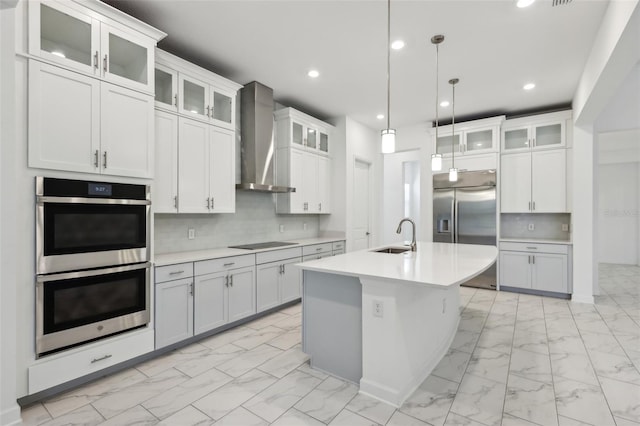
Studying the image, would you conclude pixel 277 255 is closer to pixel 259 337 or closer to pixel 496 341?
pixel 259 337

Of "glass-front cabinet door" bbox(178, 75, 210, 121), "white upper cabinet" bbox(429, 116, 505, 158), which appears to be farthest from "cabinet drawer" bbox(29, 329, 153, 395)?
"white upper cabinet" bbox(429, 116, 505, 158)

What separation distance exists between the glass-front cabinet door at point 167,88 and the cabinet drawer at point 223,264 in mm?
1565

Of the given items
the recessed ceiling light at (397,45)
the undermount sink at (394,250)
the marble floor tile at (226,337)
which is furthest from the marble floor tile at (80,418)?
the recessed ceiling light at (397,45)

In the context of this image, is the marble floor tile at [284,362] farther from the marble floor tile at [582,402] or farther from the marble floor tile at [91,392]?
the marble floor tile at [582,402]

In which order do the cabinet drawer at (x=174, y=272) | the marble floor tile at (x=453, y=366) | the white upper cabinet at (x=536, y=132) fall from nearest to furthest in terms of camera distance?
the marble floor tile at (x=453, y=366) < the cabinet drawer at (x=174, y=272) < the white upper cabinet at (x=536, y=132)

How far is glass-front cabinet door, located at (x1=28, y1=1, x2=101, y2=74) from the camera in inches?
78.0

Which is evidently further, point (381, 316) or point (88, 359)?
point (88, 359)

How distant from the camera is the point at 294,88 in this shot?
4.20 metres

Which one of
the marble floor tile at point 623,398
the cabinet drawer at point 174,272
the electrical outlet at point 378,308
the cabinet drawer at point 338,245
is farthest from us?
the cabinet drawer at point 338,245

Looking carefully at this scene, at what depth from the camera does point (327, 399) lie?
6.85 ft

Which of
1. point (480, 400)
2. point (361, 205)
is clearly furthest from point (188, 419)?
point (361, 205)

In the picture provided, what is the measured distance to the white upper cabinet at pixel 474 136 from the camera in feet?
16.4

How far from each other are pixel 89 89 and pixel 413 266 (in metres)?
2.75

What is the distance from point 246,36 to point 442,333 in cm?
338
